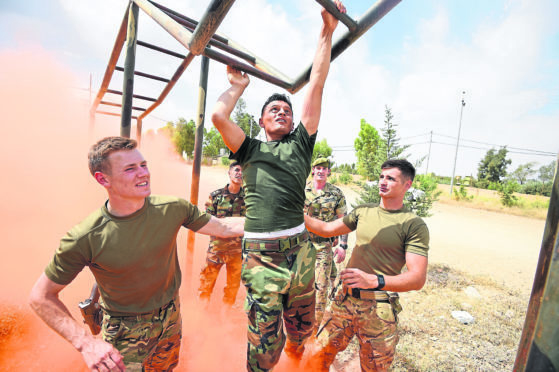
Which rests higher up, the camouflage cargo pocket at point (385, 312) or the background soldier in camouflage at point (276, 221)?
the background soldier in camouflage at point (276, 221)

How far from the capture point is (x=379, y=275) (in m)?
1.94

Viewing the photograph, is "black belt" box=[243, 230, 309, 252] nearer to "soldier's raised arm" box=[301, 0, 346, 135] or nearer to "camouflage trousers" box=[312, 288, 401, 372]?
"soldier's raised arm" box=[301, 0, 346, 135]

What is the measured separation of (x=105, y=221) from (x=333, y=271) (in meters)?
3.29

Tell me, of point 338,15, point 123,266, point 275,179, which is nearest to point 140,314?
point 123,266

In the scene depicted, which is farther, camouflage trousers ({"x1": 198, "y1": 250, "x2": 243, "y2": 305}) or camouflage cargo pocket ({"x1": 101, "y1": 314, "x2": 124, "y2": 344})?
camouflage trousers ({"x1": 198, "y1": 250, "x2": 243, "y2": 305})

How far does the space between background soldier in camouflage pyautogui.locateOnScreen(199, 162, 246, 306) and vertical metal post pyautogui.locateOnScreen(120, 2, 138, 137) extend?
167cm

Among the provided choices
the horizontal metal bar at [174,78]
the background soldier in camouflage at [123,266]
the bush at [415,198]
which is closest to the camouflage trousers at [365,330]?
the background soldier in camouflage at [123,266]

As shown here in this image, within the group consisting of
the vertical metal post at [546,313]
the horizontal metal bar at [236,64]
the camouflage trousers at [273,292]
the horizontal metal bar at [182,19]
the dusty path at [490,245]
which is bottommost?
the dusty path at [490,245]

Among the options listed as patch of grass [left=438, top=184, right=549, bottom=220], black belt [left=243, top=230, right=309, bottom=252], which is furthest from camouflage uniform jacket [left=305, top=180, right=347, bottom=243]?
patch of grass [left=438, top=184, right=549, bottom=220]

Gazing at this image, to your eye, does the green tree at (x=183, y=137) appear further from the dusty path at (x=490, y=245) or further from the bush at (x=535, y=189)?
the bush at (x=535, y=189)

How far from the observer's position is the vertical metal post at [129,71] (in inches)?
107

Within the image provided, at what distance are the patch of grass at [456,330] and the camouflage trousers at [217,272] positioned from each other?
70.9 inches

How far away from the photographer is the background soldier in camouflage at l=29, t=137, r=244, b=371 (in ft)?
4.90

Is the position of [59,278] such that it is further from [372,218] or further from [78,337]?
[372,218]
